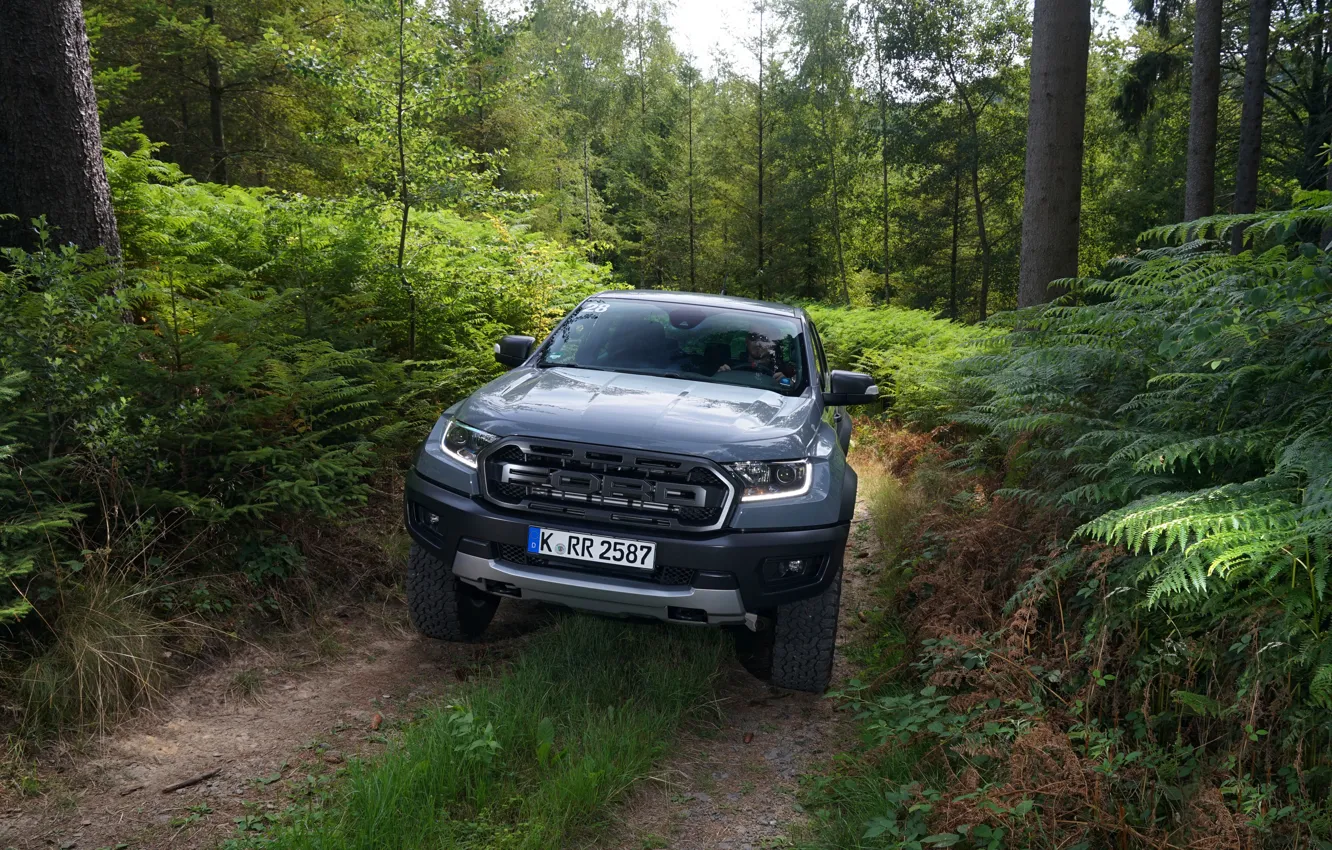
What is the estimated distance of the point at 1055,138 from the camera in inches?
296

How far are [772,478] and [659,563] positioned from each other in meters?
0.65

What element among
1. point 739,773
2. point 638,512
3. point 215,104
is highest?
point 215,104

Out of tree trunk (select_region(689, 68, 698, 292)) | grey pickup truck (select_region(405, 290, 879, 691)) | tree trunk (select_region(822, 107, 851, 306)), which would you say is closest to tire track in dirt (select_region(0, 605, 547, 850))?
grey pickup truck (select_region(405, 290, 879, 691))

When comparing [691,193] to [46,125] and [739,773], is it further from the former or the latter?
[739,773]

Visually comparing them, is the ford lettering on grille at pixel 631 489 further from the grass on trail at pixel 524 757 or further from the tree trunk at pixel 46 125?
the tree trunk at pixel 46 125

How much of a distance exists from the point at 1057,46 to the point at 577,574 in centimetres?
657

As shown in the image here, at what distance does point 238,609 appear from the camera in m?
4.50

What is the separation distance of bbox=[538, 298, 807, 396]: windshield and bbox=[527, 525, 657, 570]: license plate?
1540mm

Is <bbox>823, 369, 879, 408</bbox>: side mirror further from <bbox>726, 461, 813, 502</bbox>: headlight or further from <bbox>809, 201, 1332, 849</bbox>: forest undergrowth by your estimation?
<bbox>726, 461, 813, 502</bbox>: headlight

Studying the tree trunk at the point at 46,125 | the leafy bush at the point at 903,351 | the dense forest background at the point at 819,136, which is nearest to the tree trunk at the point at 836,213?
the dense forest background at the point at 819,136

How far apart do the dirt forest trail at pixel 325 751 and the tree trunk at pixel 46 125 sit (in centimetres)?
302

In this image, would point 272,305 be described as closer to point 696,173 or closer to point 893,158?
point 893,158

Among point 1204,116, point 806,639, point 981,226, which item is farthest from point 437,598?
point 981,226

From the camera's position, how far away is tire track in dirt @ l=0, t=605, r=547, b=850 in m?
3.10
